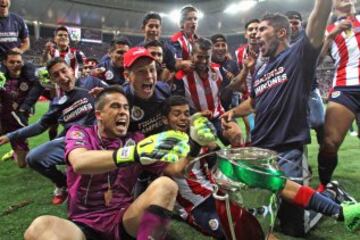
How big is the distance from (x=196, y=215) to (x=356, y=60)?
2.17m

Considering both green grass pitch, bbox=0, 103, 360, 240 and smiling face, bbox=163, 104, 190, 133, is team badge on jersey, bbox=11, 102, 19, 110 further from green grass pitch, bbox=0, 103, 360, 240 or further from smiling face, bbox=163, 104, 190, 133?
smiling face, bbox=163, 104, 190, 133

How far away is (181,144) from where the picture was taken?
1.89m

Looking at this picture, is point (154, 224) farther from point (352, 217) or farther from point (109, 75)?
point (109, 75)

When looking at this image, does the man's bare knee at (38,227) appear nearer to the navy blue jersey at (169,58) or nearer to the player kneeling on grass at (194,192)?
the player kneeling on grass at (194,192)

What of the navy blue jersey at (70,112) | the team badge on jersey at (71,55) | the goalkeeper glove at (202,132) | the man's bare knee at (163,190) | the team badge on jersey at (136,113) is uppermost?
the team badge on jersey at (71,55)

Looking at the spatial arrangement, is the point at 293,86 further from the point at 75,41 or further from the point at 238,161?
the point at 75,41

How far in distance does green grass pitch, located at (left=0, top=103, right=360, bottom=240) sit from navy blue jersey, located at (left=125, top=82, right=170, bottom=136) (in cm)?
85

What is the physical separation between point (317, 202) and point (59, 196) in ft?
8.21

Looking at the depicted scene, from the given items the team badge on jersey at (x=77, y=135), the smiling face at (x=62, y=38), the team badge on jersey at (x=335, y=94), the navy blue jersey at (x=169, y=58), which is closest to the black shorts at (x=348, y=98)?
the team badge on jersey at (x=335, y=94)

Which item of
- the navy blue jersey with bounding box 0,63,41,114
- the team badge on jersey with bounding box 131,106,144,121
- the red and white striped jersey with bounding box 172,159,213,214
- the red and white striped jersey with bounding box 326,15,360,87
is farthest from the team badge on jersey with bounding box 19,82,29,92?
the red and white striped jersey with bounding box 326,15,360,87

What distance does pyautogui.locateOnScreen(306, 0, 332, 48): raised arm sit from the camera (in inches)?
103

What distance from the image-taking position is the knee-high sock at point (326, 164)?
3428mm

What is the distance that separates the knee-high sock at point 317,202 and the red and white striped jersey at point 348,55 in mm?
1598

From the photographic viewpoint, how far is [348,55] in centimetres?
382
